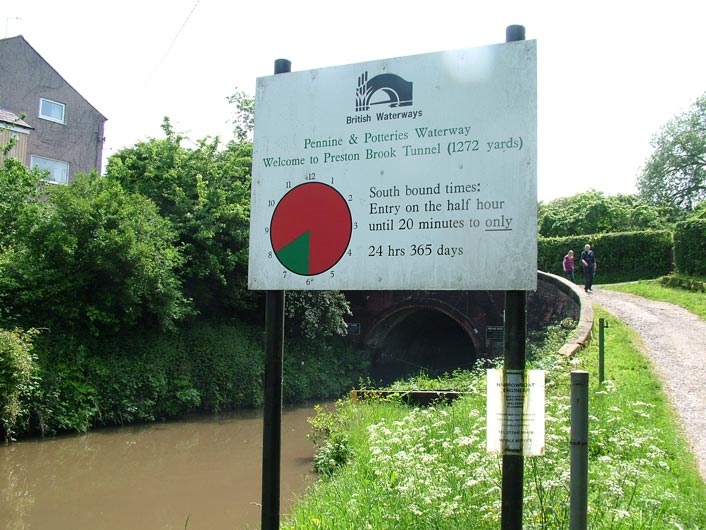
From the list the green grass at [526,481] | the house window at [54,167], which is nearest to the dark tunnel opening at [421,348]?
the house window at [54,167]

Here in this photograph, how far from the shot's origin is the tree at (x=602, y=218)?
42188 millimetres

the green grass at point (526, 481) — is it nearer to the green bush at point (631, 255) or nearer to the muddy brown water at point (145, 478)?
the muddy brown water at point (145, 478)

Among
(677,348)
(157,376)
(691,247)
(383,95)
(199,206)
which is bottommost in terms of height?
(157,376)

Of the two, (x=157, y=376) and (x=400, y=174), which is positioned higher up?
(x=400, y=174)

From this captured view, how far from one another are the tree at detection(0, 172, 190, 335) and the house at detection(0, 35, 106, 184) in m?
11.3

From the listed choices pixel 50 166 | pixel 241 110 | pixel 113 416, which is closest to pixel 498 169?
pixel 113 416

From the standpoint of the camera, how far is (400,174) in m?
3.21

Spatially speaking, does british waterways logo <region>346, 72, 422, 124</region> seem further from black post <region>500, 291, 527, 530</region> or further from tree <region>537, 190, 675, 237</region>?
tree <region>537, 190, 675, 237</region>

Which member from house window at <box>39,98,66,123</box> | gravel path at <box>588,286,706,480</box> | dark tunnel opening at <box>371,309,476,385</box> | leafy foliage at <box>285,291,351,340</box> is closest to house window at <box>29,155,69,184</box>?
house window at <box>39,98,66,123</box>

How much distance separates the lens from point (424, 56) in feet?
10.5

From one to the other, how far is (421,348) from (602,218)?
63.2 feet

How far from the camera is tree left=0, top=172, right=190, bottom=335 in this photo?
1445 centimetres

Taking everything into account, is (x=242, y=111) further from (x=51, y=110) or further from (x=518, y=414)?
(x=518, y=414)

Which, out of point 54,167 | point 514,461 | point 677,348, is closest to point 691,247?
point 677,348
